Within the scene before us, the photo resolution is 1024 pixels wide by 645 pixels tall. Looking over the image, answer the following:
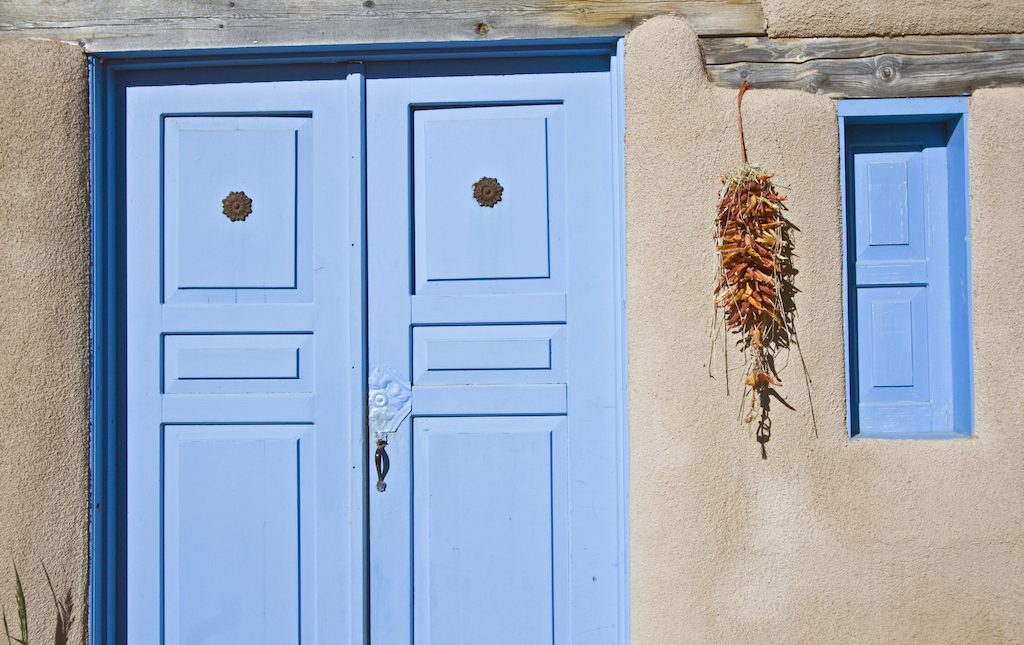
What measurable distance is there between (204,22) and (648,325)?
1.91 meters

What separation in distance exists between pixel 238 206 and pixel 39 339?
0.83 meters

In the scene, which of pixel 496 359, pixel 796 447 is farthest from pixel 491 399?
pixel 796 447

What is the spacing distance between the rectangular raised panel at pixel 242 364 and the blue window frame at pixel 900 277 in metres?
1.98

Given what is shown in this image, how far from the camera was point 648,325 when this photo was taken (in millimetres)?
2641

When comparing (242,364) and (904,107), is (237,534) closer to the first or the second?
(242,364)

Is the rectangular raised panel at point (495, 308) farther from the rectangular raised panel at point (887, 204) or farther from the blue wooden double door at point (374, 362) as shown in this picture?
the rectangular raised panel at point (887, 204)

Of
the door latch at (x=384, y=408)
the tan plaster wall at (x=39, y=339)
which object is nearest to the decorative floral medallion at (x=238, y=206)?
the tan plaster wall at (x=39, y=339)

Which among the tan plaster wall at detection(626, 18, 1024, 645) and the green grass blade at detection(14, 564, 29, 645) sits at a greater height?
the tan plaster wall at detection(626, 18, 1024, 645)

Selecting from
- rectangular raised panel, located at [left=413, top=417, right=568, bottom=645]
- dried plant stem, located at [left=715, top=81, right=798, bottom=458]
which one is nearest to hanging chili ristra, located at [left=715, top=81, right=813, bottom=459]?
dried plant stem, located at [left=715, top=81, right=798, bottom=458]

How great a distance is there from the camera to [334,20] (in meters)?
2.74

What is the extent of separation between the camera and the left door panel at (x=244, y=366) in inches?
111

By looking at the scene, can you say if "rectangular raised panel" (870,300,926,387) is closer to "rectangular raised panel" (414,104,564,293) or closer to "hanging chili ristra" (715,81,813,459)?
"hanging chili ristra" (715,81,813,459)

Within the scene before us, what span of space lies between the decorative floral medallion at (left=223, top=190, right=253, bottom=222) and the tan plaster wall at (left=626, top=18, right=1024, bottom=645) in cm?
139

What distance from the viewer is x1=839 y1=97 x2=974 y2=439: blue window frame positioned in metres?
2.73
